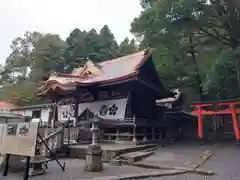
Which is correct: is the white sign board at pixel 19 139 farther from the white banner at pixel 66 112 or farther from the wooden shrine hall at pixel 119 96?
the white banner at pixel 66 112

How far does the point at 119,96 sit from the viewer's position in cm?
1386

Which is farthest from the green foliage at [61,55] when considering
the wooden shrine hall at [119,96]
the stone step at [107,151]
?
the stone step at [107,151]

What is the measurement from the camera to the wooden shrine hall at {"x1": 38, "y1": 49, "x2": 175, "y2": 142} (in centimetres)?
1263

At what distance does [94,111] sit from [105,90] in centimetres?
168

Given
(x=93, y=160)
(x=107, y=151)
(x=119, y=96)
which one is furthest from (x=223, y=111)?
(x=93, y=160)

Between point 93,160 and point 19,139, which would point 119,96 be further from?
point 19,139

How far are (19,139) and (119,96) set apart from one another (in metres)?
8.88

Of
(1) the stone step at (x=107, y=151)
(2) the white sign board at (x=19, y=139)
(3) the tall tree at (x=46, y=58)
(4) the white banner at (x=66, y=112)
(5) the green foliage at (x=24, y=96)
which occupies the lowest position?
(1) the stone step at (x=107, y=151)

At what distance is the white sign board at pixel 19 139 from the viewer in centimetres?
513

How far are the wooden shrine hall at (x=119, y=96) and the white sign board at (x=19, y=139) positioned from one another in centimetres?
640

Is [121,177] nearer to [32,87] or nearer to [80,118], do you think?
[80,118]

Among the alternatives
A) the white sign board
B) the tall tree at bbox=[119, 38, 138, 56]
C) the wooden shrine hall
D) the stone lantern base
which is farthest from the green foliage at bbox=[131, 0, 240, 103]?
the tall tree at bbox=[119, 38, 138, 56]

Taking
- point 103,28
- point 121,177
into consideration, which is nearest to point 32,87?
point 103,28

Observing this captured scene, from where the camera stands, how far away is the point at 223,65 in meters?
13.3
